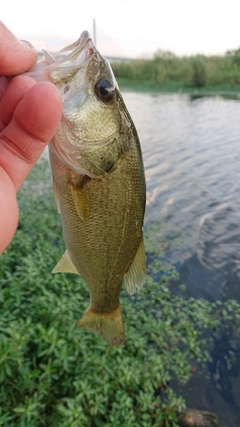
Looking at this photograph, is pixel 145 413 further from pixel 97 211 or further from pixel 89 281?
pixel 97 211

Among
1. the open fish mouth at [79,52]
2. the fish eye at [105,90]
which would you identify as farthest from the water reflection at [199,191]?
the open fish mouth at [79,52]

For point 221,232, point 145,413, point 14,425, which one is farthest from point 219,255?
point 14,425

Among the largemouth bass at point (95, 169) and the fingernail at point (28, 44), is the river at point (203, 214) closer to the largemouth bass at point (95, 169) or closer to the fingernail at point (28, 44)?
the largemouth bass at point (95, 169)

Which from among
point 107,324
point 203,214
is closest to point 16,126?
point 107,324

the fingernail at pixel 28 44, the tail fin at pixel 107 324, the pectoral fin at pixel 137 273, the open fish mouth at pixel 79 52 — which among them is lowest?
the tail fin at pixel 107 324

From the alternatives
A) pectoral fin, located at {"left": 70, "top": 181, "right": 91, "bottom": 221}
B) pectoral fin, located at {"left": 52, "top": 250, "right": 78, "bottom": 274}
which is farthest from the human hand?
pectoral fin, located at {"left": 52, "top": 250, "right": 78, "bottom": 274}
